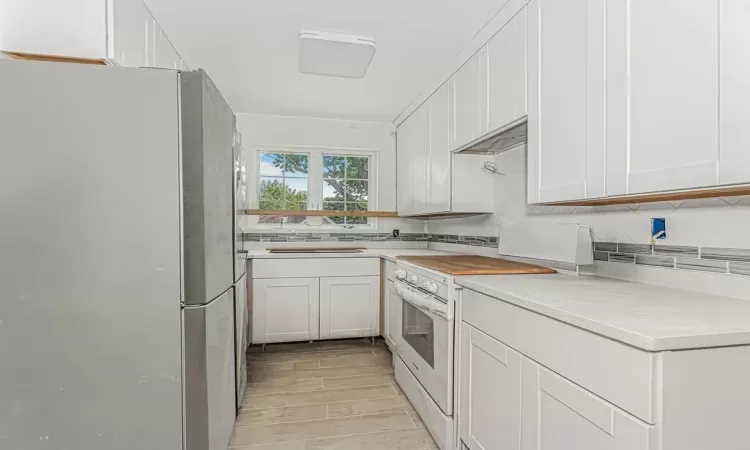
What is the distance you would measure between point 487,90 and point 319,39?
3.30ft

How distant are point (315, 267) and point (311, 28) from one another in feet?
6.39

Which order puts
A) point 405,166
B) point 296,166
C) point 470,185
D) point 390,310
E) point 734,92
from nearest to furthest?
point 734,92 → point 470,185 → point 390,310 → point 405,166 → point 296,166

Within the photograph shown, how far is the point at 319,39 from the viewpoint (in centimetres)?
213

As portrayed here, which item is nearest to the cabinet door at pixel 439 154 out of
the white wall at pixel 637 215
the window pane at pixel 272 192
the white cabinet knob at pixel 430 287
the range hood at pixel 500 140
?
the range hood at pixel 500 140

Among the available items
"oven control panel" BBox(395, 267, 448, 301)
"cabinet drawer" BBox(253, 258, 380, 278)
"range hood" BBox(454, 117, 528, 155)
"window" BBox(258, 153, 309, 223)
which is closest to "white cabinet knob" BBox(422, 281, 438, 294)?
"oven control panel" BBox(395, 267, 448, 301)

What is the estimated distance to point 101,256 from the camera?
125cm

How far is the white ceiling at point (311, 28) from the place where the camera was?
1889 millimetres

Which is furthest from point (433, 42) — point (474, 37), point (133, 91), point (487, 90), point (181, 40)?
point (133, 91)

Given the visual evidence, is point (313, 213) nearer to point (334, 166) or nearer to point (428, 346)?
point (334, 166)

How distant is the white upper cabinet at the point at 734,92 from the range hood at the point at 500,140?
2.79 ft

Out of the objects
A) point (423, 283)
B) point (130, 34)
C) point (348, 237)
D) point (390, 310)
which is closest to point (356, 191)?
point (348, 237)

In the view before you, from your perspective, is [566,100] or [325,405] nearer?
[566,100]

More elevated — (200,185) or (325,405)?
(200,185)

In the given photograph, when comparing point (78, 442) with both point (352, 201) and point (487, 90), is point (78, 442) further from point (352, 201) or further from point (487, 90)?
point (352, 201)
